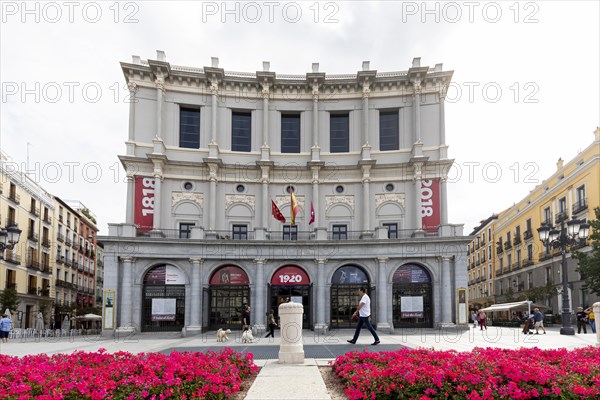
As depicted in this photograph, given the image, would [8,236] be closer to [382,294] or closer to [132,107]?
[132,107]

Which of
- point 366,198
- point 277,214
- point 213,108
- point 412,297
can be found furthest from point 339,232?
point 213,108

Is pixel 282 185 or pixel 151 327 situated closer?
pixel 151 327

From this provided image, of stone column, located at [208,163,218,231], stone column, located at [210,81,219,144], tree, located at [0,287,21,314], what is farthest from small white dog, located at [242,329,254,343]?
tree, located at [0,287,21,314]

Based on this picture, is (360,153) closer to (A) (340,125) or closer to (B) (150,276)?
(A) (340,125)

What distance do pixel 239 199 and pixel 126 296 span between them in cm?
990

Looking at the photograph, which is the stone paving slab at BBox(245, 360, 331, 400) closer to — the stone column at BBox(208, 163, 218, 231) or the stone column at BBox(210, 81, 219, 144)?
the stone column at BBox(208, 163, 218, 231)

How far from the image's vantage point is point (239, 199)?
37219 mm

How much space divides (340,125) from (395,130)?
393 cm

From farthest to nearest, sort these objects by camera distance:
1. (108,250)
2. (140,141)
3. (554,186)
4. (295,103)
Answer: (554,186) < (295,103) < (140,141) < (108,250)

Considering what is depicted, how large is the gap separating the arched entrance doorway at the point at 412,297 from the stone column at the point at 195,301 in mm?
11708

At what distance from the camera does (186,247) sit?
3266cm

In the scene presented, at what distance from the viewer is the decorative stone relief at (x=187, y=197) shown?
120 ft

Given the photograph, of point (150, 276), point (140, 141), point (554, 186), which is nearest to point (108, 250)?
point (150, 276)

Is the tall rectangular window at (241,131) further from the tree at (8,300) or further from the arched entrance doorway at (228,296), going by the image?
the tree at (8,300)
